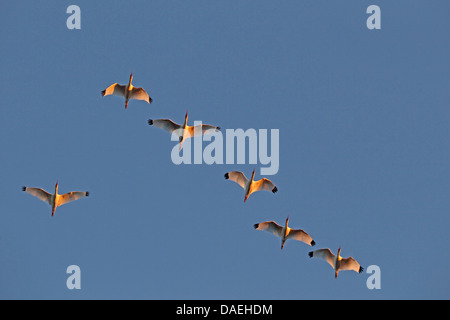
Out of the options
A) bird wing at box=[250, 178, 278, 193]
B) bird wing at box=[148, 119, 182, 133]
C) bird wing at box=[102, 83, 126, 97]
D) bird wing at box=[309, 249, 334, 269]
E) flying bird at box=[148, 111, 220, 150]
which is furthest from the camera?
bird wing at box=[309, 249, 334, 269]

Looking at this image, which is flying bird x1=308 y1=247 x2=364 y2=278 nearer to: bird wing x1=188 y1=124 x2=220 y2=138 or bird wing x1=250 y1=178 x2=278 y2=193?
bird wing x1=250 y1=178 x2=278 y2=193

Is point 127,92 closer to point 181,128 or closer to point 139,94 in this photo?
point 139,94

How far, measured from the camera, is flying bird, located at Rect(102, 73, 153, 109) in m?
41.7

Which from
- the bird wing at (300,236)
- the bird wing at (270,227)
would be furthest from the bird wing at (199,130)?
the bird wing at (300,236)

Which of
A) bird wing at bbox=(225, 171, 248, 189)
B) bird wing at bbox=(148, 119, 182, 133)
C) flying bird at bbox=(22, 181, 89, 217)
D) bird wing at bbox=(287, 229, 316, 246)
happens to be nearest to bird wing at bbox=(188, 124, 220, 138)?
bird wing at bbox=(148, 119, 182, 133)

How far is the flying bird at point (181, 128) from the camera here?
4197 cm

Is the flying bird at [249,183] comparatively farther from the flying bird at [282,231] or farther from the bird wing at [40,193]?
the bird wing at [40,193]

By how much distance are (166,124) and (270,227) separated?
7.41 meters

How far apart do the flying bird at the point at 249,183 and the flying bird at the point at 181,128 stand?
2.49 meters

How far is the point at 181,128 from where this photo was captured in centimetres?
4209

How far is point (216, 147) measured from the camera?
45.0 meters
